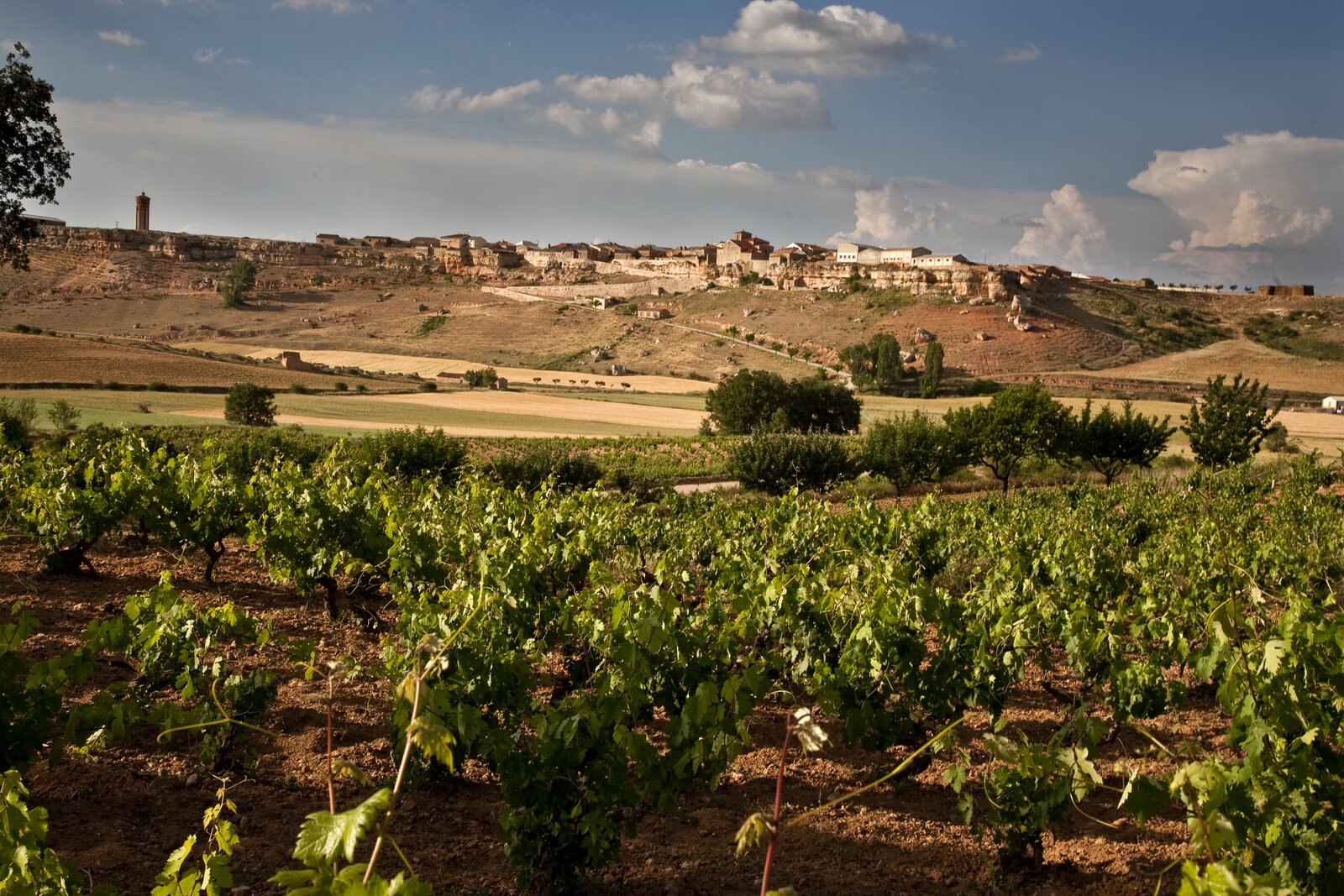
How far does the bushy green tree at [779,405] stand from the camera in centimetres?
3981

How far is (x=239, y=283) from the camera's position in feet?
337

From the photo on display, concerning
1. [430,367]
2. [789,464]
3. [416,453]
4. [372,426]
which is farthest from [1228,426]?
[430,367]

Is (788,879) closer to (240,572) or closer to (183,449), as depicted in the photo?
(240,572)

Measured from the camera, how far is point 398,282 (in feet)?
388

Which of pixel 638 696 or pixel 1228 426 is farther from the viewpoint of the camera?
pixel 1228 426

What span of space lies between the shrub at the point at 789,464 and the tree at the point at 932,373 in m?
40.0

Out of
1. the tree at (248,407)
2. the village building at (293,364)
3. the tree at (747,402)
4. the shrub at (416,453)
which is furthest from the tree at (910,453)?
the village building at (293,364)

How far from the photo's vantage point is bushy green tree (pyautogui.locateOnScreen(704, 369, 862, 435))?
39.8m

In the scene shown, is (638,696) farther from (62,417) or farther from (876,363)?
(876,363)

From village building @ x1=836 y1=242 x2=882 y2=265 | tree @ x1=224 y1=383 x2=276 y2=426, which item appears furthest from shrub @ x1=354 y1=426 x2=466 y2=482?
village building @ x1=836 y1=242 x2=882 y2=265

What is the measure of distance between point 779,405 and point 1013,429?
44.9 feet

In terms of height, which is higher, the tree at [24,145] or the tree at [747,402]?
the tree at [24,145]

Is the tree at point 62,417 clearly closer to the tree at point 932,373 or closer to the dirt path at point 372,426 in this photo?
the dirt path at point 372,426

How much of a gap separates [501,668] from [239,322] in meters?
99.5
